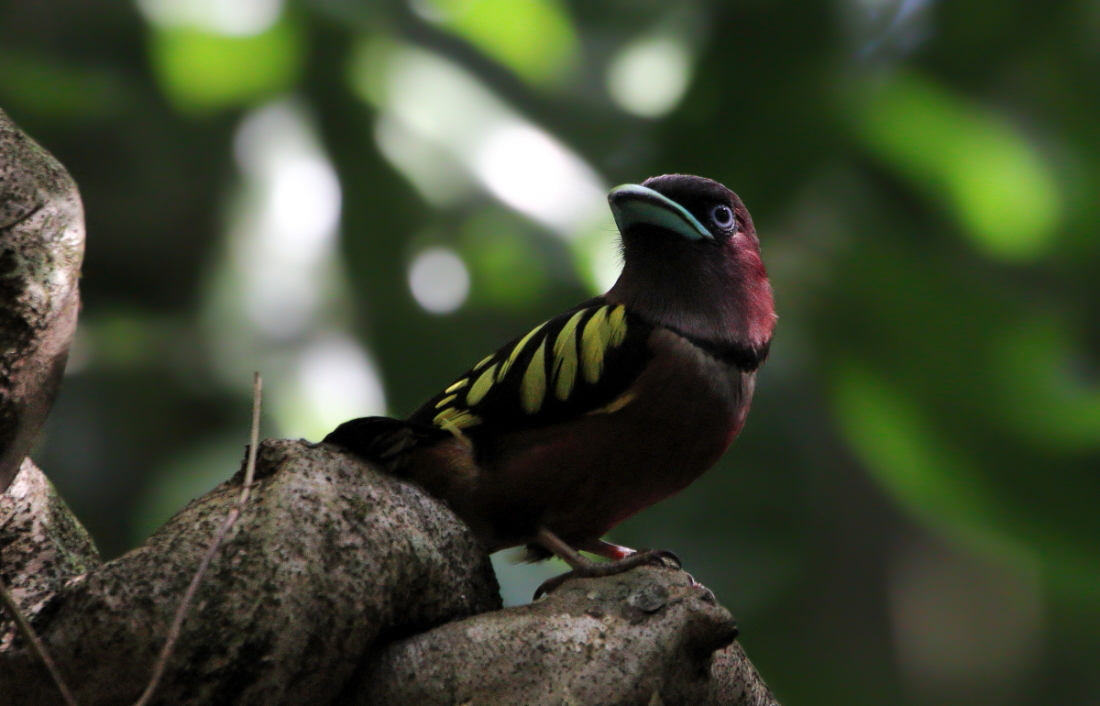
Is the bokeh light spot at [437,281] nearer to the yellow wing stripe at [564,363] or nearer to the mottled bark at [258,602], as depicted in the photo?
the yellow wing stripe at [564,363]

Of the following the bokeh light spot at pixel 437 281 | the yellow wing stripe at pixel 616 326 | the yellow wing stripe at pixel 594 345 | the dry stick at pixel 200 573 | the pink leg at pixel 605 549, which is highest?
the yellow wing stripe at pixel 616 326

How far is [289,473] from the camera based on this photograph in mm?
1891

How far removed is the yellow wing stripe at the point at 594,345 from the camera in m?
2.32

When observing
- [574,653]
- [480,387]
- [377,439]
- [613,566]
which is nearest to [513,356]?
[480,387]

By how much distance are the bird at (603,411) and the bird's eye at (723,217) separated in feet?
0.36

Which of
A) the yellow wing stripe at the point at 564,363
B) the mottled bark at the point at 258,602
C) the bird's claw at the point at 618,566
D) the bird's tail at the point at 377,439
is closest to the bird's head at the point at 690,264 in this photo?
the yellow wing stripe at the point at 564,363

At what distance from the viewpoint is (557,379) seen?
235 centimetres

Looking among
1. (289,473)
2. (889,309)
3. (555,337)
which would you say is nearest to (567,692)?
(289,473)

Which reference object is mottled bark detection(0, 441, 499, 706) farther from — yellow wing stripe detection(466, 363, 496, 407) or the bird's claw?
yellow wing stripe detection(466, 363, 496, 407)

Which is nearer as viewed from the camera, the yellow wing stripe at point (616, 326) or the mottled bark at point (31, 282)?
the mottled bark at point (31, 282)

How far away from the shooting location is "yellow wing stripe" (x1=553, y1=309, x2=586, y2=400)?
2334mm

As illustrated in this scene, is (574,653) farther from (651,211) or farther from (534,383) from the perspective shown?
(651,211)

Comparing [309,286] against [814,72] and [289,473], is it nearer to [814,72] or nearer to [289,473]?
[814,72]

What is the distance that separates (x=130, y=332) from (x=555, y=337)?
160 inches
